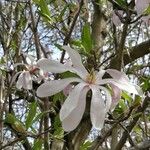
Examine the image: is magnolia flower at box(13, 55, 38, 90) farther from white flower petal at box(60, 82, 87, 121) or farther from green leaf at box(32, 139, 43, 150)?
white flower petal at box(60, 82, 87, 121)

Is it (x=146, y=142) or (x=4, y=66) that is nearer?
(x=146, y=142)

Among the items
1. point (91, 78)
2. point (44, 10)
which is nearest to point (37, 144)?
point (44, 10)

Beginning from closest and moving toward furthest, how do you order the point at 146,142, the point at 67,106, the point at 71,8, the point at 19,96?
the point at 67,106, the point at 146,142, the point at 71,8, the point at 19,96

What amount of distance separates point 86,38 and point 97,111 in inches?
13.2

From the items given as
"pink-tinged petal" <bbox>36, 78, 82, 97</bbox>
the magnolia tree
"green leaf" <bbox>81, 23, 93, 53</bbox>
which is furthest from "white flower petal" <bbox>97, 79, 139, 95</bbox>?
"green leaf" <bbox>81, 23, 93, 53</bbox>

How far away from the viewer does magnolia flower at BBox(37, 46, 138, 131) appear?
2.16ft

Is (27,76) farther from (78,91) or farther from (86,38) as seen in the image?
(78,91)

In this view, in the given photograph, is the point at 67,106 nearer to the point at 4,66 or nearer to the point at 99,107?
the point at 99,107

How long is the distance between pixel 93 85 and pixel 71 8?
0.92 m

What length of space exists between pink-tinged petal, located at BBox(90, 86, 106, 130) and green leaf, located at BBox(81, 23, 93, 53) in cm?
27

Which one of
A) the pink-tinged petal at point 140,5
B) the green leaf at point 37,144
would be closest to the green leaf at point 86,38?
the pink-tinged petal at point 140,5

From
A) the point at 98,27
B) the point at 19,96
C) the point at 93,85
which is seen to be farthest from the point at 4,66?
the point at 93,85

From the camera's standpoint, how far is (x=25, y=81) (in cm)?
114

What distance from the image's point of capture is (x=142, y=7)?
0.84m
